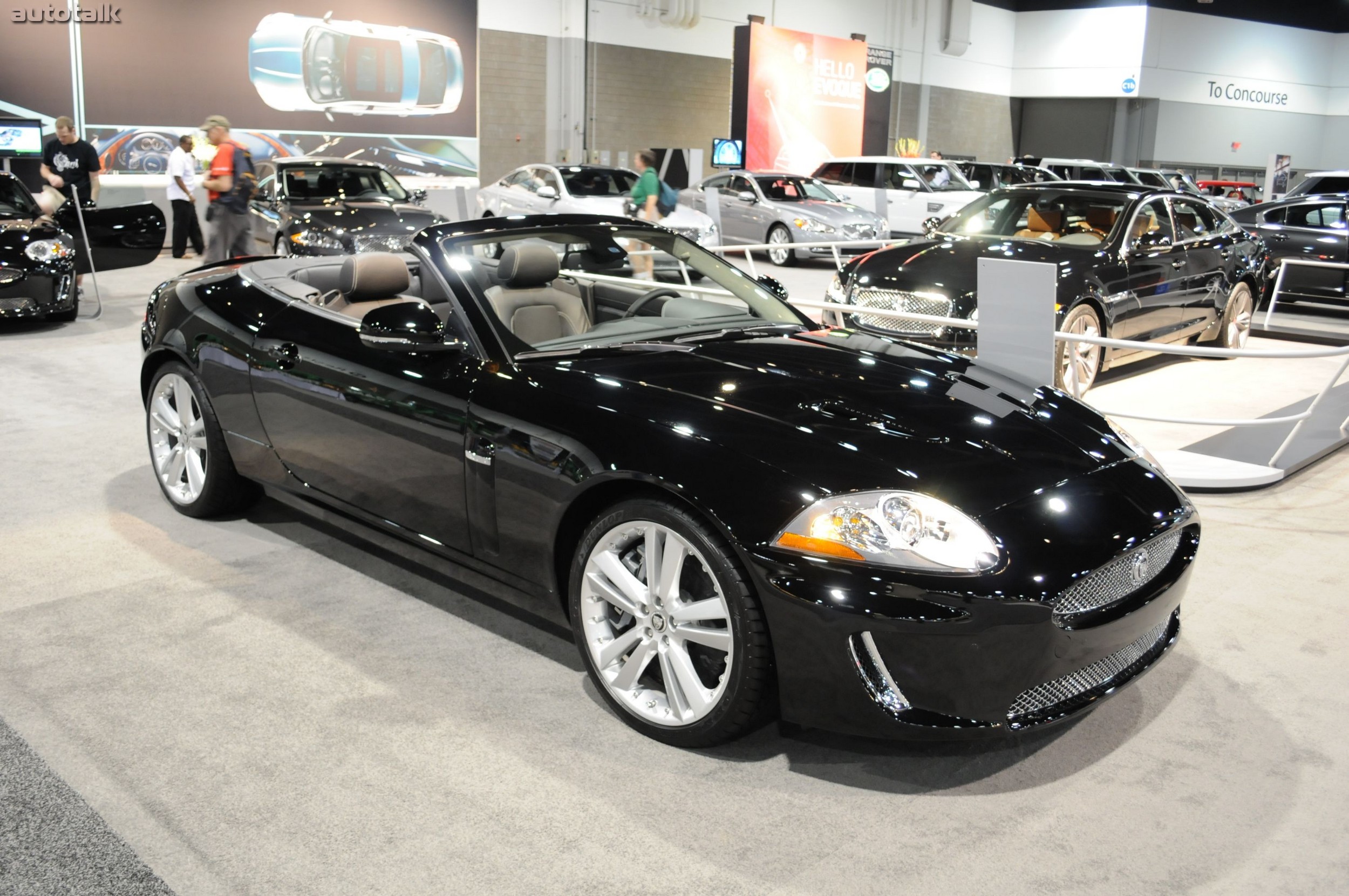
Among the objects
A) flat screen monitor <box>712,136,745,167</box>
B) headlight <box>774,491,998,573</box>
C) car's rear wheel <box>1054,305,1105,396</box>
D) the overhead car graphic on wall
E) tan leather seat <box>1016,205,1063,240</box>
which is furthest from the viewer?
flat screen monitor <box>712,136,745,167</box>

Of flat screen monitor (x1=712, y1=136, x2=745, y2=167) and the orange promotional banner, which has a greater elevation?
the orange promotional banner

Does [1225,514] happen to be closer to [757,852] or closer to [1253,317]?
[757,852]

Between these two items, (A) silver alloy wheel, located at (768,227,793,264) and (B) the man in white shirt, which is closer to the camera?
(B) the man in white shirt

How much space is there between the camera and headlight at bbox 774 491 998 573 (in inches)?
102

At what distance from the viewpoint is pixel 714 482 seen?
109 inches

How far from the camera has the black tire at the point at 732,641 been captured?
2693 millimetres

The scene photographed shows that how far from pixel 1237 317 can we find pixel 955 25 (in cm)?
2179

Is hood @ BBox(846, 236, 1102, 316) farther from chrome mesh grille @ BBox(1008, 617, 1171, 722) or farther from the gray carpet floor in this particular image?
chrome mesh grille @ BBox(1008, 617, 1171, 722)

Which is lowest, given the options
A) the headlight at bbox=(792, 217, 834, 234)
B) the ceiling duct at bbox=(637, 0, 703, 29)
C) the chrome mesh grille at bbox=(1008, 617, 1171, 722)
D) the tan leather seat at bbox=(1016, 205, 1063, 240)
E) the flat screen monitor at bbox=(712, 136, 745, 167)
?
the chrome mesh grille at bbox=(1008, 617, 1171, 722)

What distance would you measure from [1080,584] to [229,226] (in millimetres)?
8924

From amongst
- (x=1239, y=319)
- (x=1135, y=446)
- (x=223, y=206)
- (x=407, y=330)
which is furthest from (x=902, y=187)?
(x=407, y=330)

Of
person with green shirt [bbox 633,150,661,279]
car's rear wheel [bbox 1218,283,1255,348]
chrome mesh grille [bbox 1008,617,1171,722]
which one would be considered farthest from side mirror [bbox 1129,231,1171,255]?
chrome mesh grille [bbox 1008,617,1171,722]

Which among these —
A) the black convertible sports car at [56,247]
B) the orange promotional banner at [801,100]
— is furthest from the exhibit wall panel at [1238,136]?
the black convertible sports car at [56,247]

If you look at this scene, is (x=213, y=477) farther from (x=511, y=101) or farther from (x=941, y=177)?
(x=511, y=101)
